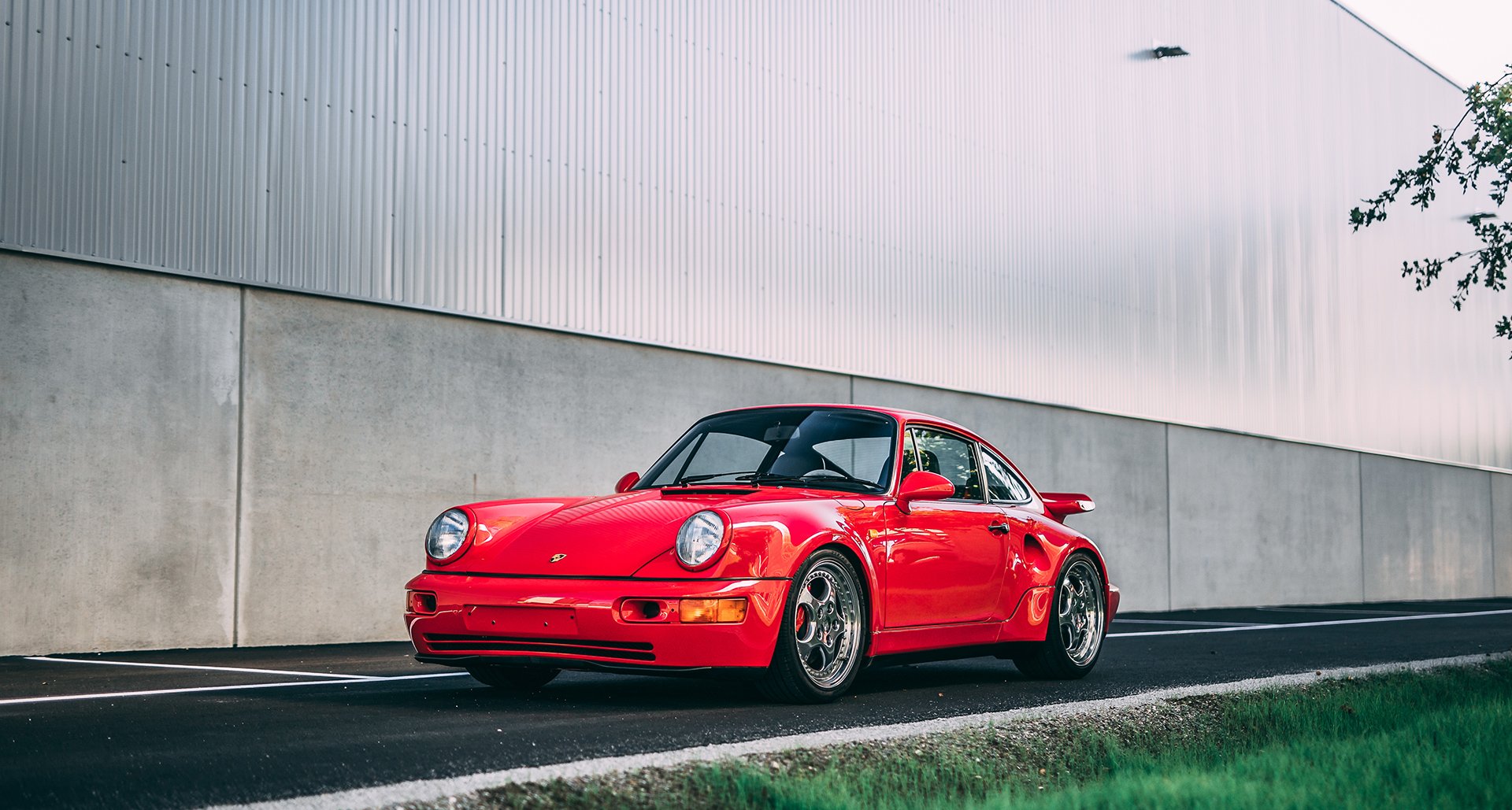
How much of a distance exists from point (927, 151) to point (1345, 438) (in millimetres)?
11924

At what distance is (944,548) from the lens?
23.1 feet

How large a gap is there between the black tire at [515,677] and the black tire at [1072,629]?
2.52m

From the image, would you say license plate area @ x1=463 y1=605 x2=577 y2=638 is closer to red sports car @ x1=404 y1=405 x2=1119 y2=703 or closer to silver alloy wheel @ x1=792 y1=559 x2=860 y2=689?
red sports car @ x1=404 y1=405 x2=1119 y2=703

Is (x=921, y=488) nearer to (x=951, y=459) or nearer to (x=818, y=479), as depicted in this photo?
(x=818, y=479)

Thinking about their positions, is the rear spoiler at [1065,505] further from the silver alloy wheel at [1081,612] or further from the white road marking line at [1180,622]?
the white road marking line at [1180,622]

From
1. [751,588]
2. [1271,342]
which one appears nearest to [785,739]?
[751,588]

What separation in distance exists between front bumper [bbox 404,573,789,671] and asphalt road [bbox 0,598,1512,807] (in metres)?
0.22

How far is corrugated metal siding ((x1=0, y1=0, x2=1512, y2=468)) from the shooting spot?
10.6m

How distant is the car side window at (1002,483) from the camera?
7946 mm

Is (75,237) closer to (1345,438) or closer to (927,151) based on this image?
(927,151)

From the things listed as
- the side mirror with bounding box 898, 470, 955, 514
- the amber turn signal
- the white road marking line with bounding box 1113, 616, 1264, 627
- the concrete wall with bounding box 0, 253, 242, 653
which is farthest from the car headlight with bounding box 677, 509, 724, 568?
the white road marking line with bounding box 1113, 616, 1264, 627

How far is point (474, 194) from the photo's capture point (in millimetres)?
12531

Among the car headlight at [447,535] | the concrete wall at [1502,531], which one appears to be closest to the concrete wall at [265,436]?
the car headlight at [447,535]

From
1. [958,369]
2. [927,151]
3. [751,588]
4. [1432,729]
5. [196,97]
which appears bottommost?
[1432,729]
